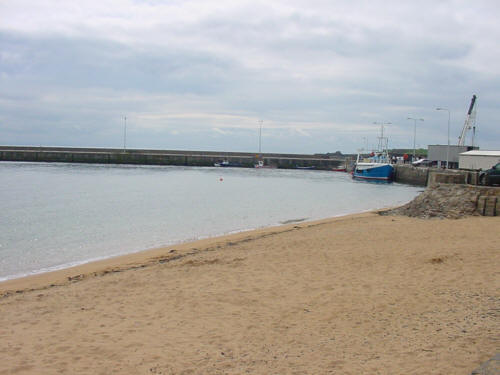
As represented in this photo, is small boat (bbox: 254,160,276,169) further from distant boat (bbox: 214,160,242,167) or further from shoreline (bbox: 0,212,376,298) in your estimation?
shoreline (bbox: 0,212,376,298)

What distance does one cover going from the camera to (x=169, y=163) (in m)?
100

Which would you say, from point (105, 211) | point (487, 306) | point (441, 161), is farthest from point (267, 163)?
point (487, 306)

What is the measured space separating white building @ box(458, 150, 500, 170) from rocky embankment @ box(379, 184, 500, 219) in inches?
818

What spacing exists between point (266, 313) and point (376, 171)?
2462 inches

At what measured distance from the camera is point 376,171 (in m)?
67.8

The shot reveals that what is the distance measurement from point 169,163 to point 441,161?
56555 mm

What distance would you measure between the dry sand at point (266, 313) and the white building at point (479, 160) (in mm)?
30956

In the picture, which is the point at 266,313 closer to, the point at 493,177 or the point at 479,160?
the point at 493,177

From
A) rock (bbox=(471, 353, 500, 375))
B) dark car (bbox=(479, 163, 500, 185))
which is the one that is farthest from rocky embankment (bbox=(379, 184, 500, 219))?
rock (bbox=(471, 353, 500, 375))

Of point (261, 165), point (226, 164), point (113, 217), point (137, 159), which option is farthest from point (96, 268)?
point (137, 159)

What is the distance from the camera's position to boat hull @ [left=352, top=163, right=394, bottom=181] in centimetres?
6706

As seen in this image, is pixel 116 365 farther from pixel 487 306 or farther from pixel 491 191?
pixel 491 191

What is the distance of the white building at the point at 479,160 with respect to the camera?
4123 cm

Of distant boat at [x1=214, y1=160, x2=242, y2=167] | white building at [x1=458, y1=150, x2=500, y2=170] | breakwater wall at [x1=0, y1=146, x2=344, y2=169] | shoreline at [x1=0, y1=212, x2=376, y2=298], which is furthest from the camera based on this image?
distant boat at [x1=214, y1=160, x2=242, y2=167]
